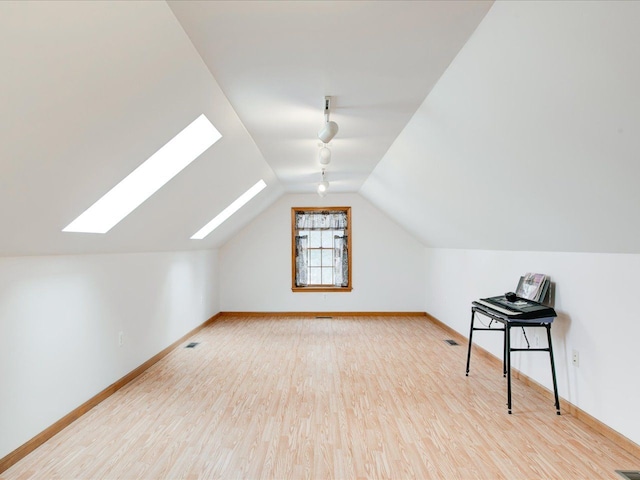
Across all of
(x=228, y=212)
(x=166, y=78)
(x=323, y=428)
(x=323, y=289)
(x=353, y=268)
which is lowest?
(x=323, y=428)

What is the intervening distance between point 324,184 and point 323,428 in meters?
3.15

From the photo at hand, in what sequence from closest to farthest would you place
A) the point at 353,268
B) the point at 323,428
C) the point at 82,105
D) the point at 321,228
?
the point at 82,105, the point at 323,428, the point at 353,268, the point at 321,228

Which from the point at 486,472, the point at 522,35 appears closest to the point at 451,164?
the point at 522,35

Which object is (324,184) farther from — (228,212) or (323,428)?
(323,428)

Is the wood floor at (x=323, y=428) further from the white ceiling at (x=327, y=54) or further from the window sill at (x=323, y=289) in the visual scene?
the window sill at (x=323, y=289)

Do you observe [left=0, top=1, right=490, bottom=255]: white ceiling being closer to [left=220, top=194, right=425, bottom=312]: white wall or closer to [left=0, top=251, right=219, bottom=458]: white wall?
[left=0, top=251, right=219, bottom=458]: white wall

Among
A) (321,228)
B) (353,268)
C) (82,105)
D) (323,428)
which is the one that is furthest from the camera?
(321,228)

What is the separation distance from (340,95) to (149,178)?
5.78ft

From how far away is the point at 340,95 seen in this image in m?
2.80

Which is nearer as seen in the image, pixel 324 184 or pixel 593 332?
pixel 593 332

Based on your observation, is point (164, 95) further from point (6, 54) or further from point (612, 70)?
point (612, 70)

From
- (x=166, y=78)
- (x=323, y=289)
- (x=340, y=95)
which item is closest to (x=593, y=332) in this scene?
(x=340, y=95)

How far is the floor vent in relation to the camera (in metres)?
2.31

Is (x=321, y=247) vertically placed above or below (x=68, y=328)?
above
